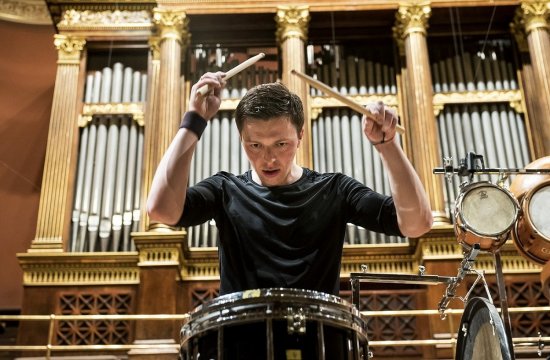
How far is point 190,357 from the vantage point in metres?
1.92

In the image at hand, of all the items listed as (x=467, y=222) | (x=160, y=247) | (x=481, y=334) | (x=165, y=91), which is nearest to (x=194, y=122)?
(x=481, y=334)

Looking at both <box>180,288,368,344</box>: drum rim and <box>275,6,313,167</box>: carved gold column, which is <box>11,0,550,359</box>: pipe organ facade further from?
<box>180,288,368,344</box>: drum rim

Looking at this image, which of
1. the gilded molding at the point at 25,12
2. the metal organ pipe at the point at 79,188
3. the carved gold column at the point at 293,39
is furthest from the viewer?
the gilded molding at the point at 25,12

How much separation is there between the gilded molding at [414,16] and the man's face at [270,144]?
228 inches

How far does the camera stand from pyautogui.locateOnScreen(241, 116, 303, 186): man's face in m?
2.06

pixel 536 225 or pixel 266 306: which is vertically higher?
pixel 536 225


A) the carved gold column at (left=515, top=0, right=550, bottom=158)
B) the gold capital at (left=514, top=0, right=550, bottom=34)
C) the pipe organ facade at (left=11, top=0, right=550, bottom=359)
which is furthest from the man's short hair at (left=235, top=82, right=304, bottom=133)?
the gold capital at (left=514, top=0, right=550, bottom=34)

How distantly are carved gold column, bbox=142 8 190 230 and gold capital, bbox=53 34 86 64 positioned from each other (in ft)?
2.74

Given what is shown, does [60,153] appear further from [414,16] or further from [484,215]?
[484,215]

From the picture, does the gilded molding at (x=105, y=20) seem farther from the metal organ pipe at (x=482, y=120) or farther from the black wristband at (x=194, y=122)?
the black wristband at (x=194, y=122)

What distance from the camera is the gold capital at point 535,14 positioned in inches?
297

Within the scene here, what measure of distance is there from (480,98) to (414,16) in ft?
3.45

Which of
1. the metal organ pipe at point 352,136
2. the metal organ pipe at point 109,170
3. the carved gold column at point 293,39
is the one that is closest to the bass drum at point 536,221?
the metal organ pipe at point 352,136

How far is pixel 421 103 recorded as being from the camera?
7.26m
